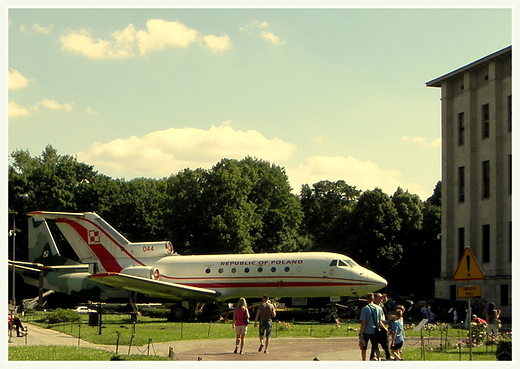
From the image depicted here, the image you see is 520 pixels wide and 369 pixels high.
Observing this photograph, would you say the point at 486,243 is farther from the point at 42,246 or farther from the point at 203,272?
the point at 42,246

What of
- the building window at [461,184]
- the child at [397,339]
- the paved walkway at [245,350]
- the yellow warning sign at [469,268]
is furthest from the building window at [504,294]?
the yellow warning sign at [469,268]

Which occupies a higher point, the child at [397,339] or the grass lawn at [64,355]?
the child at [397,339]

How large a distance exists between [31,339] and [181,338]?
547 centimetres

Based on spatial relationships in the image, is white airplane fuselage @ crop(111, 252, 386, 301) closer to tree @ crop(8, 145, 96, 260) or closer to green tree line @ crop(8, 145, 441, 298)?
green tree line @ crop(8, 145, 441, 298)

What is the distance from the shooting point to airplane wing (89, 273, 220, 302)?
37094 mm

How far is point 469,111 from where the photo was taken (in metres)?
50.4

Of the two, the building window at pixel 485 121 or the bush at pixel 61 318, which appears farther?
the building window at pixel 485 121

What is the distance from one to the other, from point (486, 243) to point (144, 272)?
76.4 ft

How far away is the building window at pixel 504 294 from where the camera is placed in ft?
152

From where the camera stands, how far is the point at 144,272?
133 ft

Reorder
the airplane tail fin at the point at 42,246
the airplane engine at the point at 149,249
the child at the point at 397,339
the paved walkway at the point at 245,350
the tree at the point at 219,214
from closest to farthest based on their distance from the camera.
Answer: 1. the child at the point at 397,339
2. the paved walkway at the point at 245,350
3. the airplane engine at the point at 149,249
4. the airplane tail fin at the point at 42,246
5. the tree at the point at 219,214

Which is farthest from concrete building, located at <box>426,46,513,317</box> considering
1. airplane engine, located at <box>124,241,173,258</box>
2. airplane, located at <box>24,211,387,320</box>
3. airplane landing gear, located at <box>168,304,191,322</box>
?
airplane engine, located at <box>124,241,173,258</box>

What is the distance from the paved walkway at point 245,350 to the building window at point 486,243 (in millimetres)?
23405

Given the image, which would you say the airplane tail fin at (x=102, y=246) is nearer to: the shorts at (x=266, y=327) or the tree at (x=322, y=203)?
the shorts at (x=266, y=327)
